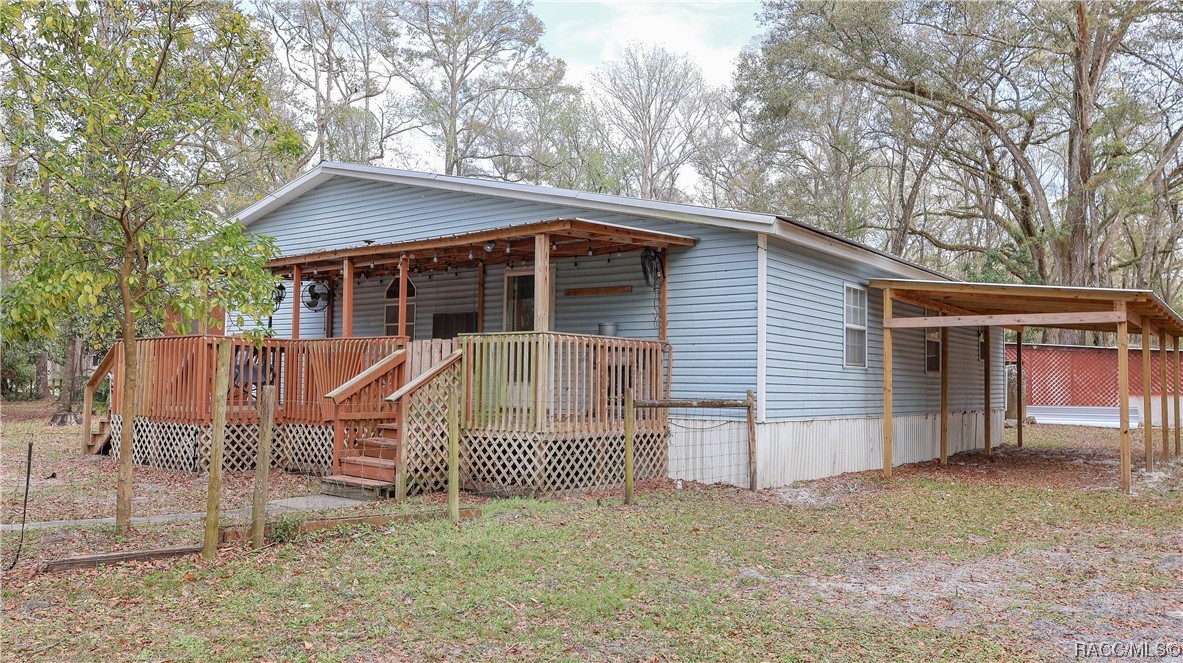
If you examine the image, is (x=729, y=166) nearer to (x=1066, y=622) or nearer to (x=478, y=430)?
(x=478, y=430)

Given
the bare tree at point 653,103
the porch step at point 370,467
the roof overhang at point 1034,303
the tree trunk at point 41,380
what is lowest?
the porch step at point 370,467

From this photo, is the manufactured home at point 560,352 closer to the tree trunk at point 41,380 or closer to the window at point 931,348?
the window at point 931,348

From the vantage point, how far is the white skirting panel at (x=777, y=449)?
11.1 metres

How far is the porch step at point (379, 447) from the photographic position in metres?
10.1

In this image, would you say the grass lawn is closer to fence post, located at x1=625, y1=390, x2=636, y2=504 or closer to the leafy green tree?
fence post, located at x1=625, y1=390, x2=636, y2=504

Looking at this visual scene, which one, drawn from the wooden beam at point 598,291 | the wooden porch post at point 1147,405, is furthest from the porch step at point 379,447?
the wooden porch post at point 1147,405

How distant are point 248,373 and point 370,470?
3.26 meters

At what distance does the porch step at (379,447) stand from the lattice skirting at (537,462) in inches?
34.9

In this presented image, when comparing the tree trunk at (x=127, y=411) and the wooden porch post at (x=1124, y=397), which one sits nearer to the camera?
the tree trunk at (x=127, y=411)

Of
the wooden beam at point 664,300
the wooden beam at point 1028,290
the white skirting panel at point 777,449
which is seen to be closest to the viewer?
the wooden beam at point 1028,290

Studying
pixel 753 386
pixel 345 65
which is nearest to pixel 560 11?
pixel 345 65

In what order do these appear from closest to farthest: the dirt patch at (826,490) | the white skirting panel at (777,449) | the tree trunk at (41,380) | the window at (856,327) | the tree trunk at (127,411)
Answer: the tree trunk at (127,411) < the dirt patch at (826,490) < the white skirting panel at (777,449) < the window at (856,327) < the tree trunk at (41,380)

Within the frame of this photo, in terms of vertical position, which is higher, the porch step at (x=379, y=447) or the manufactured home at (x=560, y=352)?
the manufactured home at (x=560, y=352)

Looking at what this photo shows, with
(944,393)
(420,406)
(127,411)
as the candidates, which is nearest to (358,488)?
(420,406)
